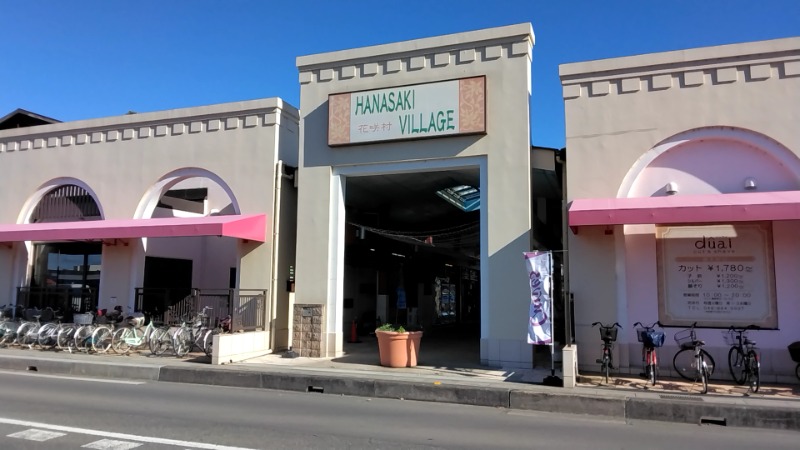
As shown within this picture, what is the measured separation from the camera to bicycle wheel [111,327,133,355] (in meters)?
14.2

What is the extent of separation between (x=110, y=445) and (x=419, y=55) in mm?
10472

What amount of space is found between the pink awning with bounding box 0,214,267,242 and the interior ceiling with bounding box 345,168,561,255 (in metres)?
3.16

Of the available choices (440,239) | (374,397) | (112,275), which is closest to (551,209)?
(440,239)

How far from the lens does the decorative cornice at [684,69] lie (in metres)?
11.2

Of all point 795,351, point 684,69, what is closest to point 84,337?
point 684,69

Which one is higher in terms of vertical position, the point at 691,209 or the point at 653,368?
the point at 691,209

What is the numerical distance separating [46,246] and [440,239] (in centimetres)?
1274

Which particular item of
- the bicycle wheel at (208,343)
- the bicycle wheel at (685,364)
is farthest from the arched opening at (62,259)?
the bicycle wheel at (685,364)

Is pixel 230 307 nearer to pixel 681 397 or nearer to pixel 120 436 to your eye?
pixel 120 436

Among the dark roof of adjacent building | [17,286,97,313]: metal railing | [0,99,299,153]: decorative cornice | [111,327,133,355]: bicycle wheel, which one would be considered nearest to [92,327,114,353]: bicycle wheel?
[111,327,133,355]: bicycle wheel

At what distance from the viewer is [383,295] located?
20969mm

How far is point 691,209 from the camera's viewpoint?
408 inches

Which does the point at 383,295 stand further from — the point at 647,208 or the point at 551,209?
the point at 647,208

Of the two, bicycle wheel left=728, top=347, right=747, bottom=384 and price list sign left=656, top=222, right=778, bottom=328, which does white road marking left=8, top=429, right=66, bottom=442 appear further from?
bicycle wheel left=728, top=347, right=747, bottom=384
